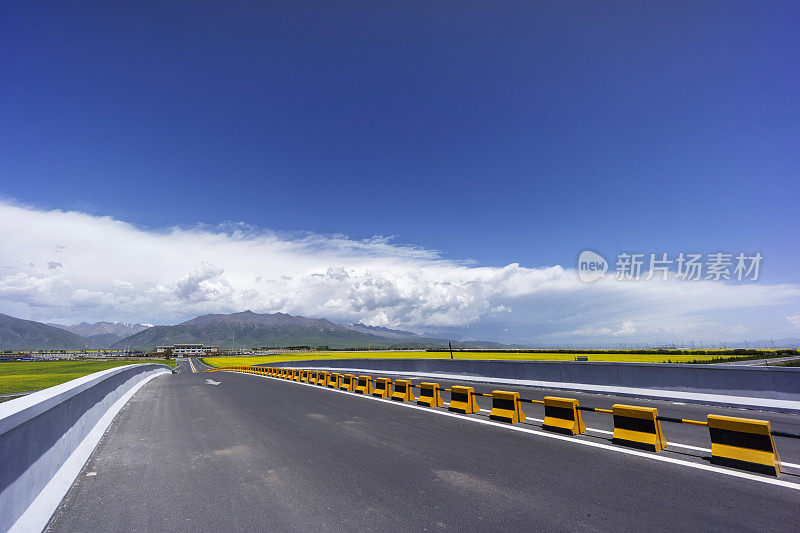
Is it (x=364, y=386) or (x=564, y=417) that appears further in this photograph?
(x=364, y=386)

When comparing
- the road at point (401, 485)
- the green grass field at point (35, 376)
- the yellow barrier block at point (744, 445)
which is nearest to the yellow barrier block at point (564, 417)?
the road at point (401, 485)

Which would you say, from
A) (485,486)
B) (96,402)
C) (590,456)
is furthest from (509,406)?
(96,402)

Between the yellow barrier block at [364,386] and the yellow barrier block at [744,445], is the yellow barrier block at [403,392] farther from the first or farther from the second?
the yellow barrier block at [744,445]

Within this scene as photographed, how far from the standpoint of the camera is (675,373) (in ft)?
49.8

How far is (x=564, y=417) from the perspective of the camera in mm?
9406

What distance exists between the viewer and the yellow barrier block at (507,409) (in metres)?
10.6

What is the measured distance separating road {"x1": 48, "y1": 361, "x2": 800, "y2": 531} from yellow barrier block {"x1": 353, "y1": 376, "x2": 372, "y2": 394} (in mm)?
7837

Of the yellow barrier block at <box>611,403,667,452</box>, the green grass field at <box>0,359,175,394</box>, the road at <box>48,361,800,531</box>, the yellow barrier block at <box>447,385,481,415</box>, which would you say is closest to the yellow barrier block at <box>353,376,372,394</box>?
the yellow barrier block at <box>447,385,481,415</box>

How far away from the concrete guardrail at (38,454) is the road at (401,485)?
0.24 meters

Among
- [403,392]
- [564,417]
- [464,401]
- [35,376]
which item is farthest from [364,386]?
[35,376]

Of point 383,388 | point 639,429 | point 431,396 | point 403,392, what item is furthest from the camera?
point 383,388

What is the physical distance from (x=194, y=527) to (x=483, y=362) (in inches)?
790

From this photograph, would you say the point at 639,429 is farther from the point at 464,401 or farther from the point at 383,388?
the point at 383,388

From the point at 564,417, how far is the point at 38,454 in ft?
30.1
